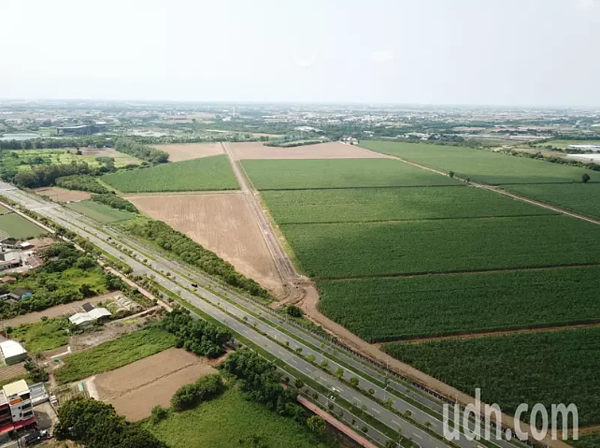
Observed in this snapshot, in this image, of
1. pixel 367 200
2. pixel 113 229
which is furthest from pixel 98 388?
pixel 367 200

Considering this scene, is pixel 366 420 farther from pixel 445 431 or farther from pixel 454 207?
pixel 454 207

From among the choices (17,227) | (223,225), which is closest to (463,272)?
(223,225)

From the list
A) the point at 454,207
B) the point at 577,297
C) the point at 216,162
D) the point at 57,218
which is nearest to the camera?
the point at 577,297

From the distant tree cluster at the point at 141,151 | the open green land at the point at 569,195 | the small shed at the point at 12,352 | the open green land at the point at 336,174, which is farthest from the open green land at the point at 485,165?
the small shed at the point at 12,352

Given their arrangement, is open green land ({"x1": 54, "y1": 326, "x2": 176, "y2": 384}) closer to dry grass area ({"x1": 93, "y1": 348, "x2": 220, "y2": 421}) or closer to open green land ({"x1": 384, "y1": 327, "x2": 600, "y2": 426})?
dry grass area ({"x1": 93, "y1": 348, "x2": 220, "y2": 421})

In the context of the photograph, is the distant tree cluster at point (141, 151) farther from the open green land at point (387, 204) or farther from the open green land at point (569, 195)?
the open green land at point (569, 195)

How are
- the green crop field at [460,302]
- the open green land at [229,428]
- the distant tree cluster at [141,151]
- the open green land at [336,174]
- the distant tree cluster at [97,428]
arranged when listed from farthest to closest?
the distant tree cluster at [141,151] < the open green land at [336,174] < the green crop field at [460,302] < the open green land at [229,428] < the distant tree cluster at [97,428]

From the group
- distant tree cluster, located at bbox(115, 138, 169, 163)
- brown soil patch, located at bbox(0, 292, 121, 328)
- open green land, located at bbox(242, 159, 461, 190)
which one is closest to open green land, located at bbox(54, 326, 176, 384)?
brown soil patch, located at bbox(0, 292, 121, 328)
